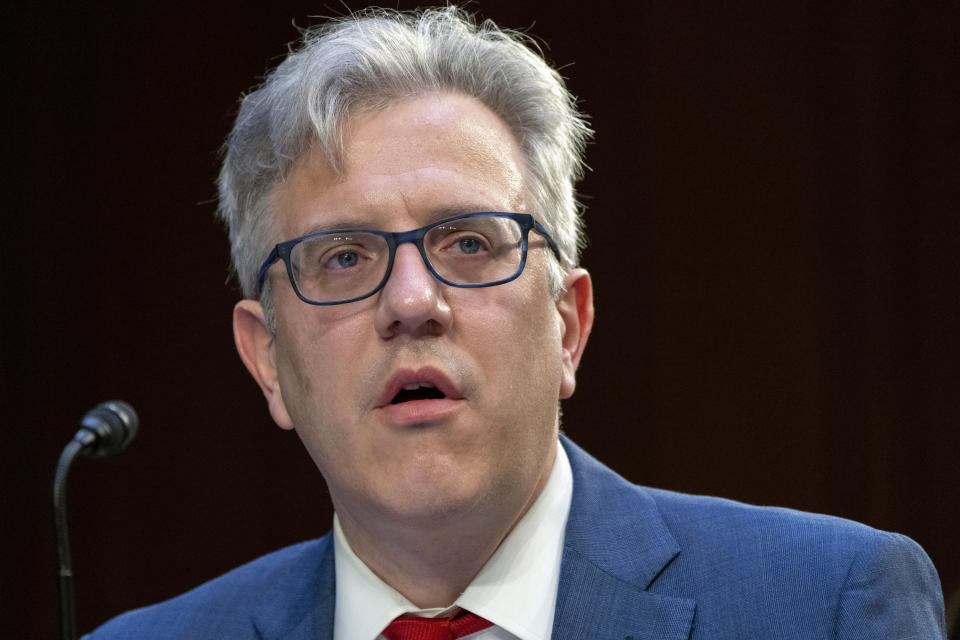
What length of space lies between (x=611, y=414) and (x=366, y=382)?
152 cm

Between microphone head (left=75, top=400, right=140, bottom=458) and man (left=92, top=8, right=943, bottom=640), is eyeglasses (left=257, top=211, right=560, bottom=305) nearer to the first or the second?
man (left=92, top=8, right=943, bottom=640)

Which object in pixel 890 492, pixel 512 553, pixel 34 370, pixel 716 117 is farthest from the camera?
pixel 34 370

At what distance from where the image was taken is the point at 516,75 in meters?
1.90

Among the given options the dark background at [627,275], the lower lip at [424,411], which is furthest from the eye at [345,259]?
the dark background at [627,275]

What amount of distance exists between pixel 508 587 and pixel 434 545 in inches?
5.1

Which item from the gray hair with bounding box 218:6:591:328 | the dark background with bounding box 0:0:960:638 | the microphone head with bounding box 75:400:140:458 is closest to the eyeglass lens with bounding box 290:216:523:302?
the gray hair with bounding box 218:6:591:328

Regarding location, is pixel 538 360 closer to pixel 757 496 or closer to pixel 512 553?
pixel 512 553

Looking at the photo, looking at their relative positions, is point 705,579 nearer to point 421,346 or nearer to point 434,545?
point 434,545

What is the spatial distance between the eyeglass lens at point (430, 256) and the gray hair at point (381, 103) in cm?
11

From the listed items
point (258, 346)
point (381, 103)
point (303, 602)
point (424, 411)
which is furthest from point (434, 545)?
point (381, 103)

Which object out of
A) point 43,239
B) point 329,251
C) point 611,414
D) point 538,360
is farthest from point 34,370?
point 538,360

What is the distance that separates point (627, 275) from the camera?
10.1ft

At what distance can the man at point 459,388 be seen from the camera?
163 centimetres

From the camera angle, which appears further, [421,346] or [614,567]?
[614,567]
